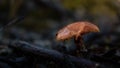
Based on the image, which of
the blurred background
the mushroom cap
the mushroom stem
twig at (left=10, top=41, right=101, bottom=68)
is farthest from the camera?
the blurred background

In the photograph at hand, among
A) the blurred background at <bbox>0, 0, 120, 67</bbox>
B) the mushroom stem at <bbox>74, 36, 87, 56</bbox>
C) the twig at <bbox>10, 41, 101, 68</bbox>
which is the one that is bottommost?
the twig at <bbox>10, 41, 101, 68</bbox>

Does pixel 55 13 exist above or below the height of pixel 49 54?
above

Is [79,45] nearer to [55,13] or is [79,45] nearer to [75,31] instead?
[75,31]

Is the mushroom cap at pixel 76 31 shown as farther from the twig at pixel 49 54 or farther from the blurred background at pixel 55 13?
the blurred background at pixel 55 13

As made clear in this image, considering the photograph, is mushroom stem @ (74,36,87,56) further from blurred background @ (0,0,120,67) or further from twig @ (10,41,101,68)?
blurred background @ (0,0,120,67)

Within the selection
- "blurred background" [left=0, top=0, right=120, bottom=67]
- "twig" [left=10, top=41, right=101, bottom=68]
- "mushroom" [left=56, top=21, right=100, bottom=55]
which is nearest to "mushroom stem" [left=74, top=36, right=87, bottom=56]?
"mushroom" [left=56, top=21, right=100, bottom=55]

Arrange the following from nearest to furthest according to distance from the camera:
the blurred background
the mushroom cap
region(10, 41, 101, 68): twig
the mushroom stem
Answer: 1. region(10, 41, 101, 68): twig
2. the mushroom cap
3. the mushroom stem
4. the blurred background

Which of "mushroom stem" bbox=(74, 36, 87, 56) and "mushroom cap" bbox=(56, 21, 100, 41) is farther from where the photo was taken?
"mushroom stem" bbox=(74, 36, 87, 56)

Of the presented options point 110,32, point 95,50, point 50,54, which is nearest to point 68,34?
point 50,54

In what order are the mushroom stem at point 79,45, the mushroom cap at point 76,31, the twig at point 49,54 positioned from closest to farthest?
the twig at point 49,54, the mushroom cap at point 76,31, the mushroom stem at point 79,45

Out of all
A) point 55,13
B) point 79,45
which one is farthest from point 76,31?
point 55,13

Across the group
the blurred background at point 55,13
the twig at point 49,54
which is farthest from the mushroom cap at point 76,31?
the blurred background at point 55,13
